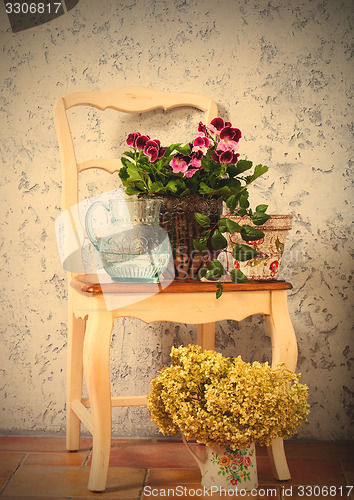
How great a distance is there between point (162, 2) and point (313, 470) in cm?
138

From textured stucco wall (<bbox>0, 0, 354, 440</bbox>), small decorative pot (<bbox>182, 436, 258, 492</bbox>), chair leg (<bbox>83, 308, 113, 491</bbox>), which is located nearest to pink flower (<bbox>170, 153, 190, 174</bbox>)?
chair leg (<bbox>83, 308, 113, 491</bbox>)

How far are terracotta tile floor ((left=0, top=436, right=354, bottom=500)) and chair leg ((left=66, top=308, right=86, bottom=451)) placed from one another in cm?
4

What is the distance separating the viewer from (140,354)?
156 centimetres

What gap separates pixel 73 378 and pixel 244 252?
643 mm

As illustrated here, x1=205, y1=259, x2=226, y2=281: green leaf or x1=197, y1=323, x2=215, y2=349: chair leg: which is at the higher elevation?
x1=205, y1=259, x2=226, y2=281: green leaf

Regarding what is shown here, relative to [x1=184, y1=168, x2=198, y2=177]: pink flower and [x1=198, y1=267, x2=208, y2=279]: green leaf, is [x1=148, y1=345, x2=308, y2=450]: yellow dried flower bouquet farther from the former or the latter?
[x1=184, y1=168, x2=198, y2=177]: pink flower

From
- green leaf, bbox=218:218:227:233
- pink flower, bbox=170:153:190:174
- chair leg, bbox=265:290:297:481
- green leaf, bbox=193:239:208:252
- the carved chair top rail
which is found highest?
pink flower, bbox=170:153:190:174

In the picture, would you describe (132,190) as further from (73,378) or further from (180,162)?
(73,378)

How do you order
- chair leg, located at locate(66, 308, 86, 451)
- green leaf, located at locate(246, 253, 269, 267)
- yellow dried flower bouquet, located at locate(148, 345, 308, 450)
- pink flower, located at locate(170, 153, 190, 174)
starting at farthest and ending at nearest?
chair leg, located at locate(66, 308, 86, 451), green leaf, located at locate(246, 253, 269, 267), pink flower, located at locate(170, 153, 190, 174), yellow dried flower bouquet, located at locate(148, 345, 308, 450)

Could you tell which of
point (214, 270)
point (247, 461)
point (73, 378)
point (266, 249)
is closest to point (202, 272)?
point (214, 270)

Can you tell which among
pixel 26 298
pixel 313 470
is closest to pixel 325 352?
pixel 313 470

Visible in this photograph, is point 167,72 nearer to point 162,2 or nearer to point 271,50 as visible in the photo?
Result: point 162,2

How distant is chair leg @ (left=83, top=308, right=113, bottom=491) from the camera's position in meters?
1.09

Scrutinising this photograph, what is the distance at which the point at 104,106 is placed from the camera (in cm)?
144
